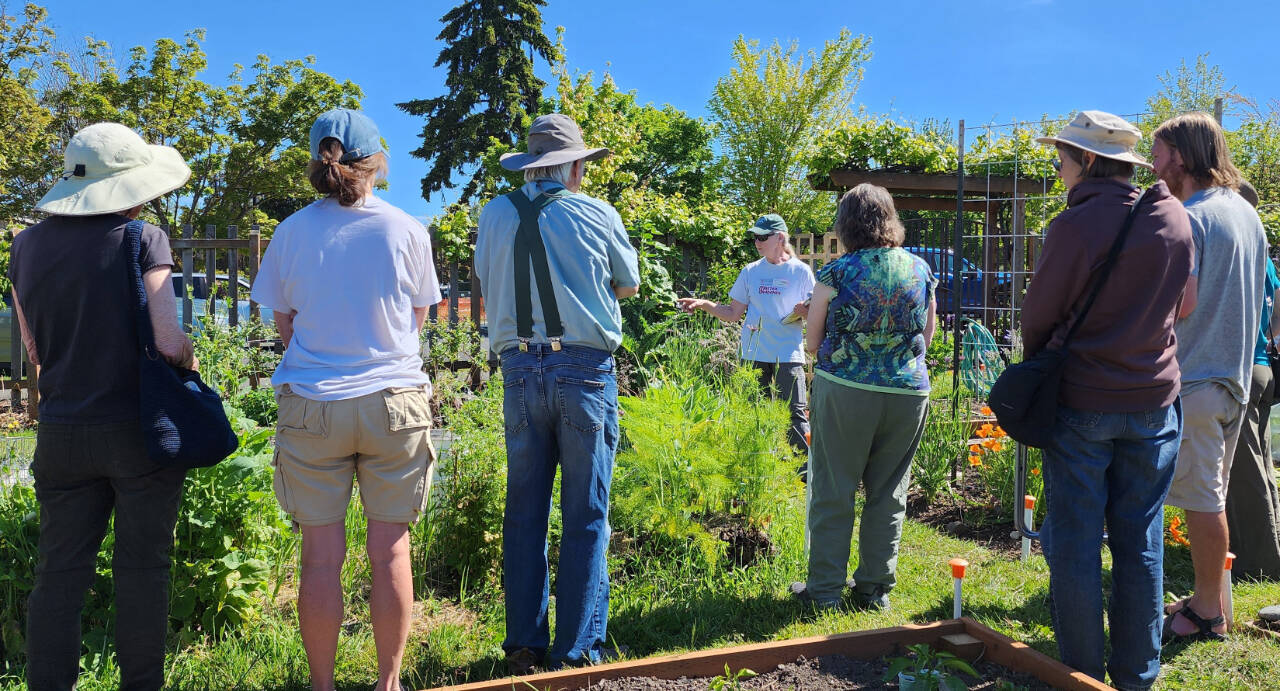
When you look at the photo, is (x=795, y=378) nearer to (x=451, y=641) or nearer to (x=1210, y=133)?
(x=1210, y=133)

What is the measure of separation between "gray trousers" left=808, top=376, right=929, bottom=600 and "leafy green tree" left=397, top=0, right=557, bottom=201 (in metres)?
27.5

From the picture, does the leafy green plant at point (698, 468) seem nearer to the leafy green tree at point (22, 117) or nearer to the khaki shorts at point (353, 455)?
the khaki shorts at point (353, 455)

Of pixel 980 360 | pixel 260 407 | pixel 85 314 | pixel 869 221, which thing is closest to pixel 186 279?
pixel 260 407

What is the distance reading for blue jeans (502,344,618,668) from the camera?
264 cm

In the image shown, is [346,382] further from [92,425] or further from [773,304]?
[773,304]

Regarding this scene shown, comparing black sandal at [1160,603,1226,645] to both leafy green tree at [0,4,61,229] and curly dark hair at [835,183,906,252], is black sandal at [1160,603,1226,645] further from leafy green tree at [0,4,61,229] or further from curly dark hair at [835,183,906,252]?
leafy green tree at [0,4,61,229]

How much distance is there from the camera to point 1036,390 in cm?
239

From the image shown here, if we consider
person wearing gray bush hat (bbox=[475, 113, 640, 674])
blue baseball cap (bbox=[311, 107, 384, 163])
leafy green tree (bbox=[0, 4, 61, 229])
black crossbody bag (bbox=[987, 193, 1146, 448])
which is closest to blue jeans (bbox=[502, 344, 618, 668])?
person wearing gray bush hat (bbox=[475, 113, 640, 674])

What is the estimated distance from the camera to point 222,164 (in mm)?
24047

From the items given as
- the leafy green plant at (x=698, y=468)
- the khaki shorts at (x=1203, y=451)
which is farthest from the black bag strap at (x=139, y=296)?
the khaki shorts at (x=1203, y=451)

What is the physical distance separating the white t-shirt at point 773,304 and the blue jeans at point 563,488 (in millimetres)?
2614

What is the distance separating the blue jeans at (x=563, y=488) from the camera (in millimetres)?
2645

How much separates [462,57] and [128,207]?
2949 cm

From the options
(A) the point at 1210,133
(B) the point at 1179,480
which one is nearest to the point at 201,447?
(B) the point at 1179,480
